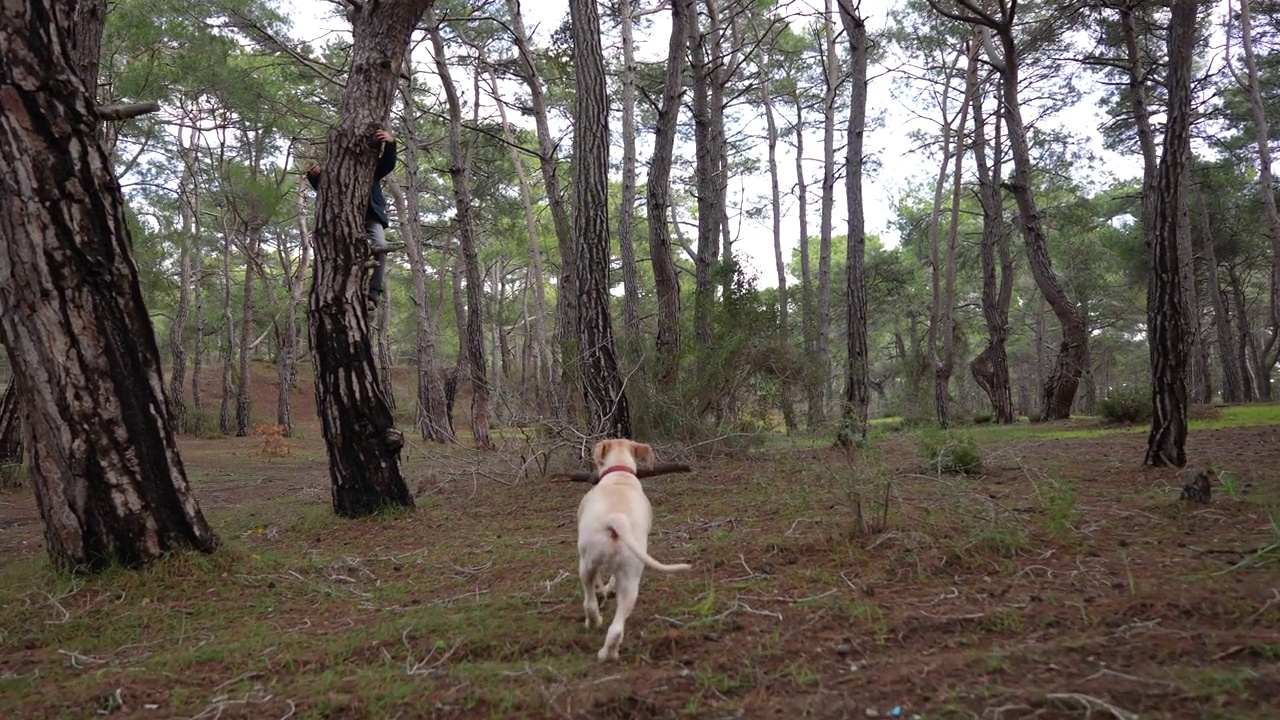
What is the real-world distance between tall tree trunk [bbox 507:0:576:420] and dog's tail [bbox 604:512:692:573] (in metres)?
4.04

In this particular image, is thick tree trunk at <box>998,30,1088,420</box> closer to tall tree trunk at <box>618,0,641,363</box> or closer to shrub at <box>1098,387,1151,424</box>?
shrub at <box>1098,387,1151,424</box>

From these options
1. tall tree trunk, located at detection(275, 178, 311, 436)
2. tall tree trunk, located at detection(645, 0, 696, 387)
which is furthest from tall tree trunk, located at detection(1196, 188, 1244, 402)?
tall tree trunk, located at detection(275, 178, 311, 436)

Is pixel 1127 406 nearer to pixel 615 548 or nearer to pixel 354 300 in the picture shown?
pixel 354 300

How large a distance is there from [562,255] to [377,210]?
5.31m

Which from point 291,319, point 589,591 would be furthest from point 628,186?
point 291,319

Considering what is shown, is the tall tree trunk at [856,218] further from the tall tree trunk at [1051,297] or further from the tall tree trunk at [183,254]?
the tall tree trunk at [183,254]

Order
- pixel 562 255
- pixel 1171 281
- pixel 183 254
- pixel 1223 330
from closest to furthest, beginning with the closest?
pixel 1171 281 → pixel 562 255 → pixel 1223 330 → pixel 183 254

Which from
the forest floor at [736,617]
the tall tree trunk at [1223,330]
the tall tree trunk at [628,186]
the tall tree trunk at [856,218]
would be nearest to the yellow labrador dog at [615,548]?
the forest floor at [736,617]

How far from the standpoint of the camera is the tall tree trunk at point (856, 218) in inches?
341

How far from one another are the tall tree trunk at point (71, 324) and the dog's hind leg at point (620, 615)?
7.94 feet

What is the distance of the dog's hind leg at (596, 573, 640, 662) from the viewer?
2400mm

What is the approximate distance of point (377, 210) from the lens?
5.80m

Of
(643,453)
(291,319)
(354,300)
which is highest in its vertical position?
(291,319)

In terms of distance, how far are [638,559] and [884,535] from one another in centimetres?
151
